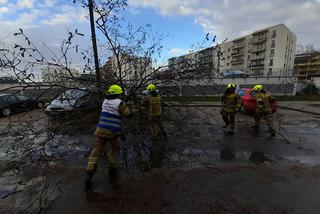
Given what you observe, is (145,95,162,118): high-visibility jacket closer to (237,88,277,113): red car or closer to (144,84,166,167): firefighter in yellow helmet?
(144,84,166,167): firefighter in yellow helmet

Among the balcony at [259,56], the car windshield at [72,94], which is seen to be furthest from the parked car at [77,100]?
the balcony at [259,56]

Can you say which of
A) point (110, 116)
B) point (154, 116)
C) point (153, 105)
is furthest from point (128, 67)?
point (110, 116)

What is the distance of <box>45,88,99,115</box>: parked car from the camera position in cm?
607

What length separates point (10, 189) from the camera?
4.09m

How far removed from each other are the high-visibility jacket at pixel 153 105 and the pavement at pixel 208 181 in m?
0.91

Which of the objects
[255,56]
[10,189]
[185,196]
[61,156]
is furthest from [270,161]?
[255,56]

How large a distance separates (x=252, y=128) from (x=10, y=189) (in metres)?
7.76

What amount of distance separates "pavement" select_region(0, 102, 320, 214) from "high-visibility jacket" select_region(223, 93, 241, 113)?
118 cm

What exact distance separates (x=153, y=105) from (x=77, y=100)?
2066 mm

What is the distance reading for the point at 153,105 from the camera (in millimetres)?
6387

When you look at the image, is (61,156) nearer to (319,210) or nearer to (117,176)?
(117,176)

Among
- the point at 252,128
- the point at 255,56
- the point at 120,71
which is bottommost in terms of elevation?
the point at 252,128

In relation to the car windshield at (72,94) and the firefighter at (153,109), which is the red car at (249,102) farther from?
the car windshield at (72,94)

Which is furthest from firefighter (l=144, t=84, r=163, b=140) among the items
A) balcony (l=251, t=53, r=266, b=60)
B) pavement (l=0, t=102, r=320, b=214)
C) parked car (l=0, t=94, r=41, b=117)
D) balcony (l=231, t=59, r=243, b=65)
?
balcony (l=231, t=59, r=243, b=65)
